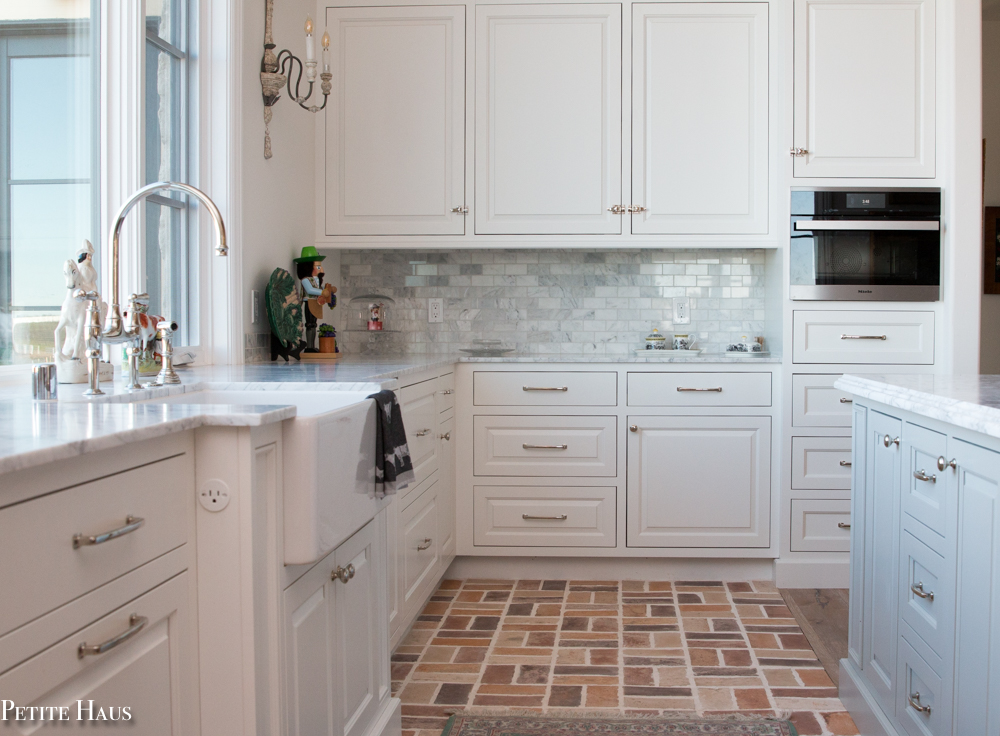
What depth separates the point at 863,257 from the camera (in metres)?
3.40

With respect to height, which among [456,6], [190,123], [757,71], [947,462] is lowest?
[947,462]

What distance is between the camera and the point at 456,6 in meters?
3.59

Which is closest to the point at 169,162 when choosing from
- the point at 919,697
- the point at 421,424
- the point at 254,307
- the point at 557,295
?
the point at 254,307

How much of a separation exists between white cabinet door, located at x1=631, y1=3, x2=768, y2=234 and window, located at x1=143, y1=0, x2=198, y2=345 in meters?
1.84

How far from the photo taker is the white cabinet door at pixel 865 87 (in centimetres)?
338

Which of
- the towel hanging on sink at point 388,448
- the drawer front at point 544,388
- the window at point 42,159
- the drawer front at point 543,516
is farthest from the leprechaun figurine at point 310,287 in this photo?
the towel hanging on sink at point 388,448

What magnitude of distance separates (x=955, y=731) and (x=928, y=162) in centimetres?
253

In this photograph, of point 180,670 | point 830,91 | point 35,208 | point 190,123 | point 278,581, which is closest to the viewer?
point 180,670

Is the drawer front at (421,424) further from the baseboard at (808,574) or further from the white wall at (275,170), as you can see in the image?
the baseboard at (808,574)

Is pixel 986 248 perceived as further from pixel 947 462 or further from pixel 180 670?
pixel 180 670

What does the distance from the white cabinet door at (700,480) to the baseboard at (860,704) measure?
3.64 ft

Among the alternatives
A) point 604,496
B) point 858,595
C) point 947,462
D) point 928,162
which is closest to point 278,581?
point 947,462

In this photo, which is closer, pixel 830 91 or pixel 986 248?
pixel 830 91

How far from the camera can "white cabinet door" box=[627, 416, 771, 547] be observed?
3.42 m
